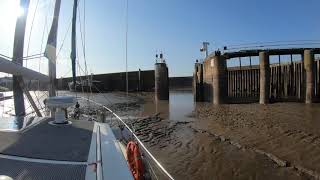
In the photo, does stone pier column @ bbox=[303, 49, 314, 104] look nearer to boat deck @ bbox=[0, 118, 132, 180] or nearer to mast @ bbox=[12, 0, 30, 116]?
mast @ bbox=[12, 0, 30, 116]

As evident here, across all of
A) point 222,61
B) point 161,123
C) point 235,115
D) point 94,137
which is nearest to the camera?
point 94,137

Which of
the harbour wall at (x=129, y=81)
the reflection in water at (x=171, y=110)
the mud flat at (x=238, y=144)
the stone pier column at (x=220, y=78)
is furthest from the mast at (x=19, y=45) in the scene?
the harbour wall at (x=129, y=81)

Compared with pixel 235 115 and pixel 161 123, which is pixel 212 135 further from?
pixel 235 115

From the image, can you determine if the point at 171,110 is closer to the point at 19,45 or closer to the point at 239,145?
the point at 239,145

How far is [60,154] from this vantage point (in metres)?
4.17

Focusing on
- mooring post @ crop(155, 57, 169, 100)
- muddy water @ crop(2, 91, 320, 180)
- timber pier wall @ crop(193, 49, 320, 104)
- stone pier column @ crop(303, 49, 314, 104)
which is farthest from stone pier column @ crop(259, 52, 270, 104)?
mooring post @ crop(155, 57, 169, 100)

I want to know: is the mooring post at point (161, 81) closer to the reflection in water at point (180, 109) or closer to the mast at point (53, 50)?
the reflection in water at point (180, 109)

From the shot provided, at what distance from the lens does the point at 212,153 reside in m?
11.4

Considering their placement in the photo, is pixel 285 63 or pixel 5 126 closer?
pixel 5 126

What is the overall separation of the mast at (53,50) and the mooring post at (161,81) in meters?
25.6

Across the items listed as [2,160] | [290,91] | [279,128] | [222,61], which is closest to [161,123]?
[279,128]

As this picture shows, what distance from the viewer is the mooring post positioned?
3441 cm

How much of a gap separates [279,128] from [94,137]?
11.4 m

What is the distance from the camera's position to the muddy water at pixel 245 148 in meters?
9.30
